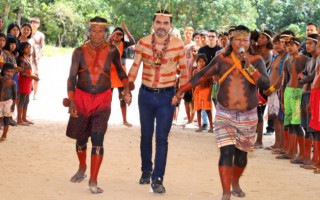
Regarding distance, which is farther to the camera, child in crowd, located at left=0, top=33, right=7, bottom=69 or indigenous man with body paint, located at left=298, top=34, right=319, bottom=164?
child in crowd, located at left=0, top=33, right=7, bottom=69

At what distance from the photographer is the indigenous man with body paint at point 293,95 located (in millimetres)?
8289

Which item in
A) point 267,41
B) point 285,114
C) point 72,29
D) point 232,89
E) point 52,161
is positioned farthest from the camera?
point 72,29

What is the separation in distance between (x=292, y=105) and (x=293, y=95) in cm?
17

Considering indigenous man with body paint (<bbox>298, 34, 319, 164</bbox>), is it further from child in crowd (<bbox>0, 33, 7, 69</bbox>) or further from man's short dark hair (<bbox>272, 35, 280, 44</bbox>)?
child in crowd (<bbox>0, 33, 7, 69</bbox>)

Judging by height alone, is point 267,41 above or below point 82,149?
above

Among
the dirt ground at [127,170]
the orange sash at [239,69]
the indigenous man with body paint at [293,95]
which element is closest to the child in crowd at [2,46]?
the dirt ground at [127,170]

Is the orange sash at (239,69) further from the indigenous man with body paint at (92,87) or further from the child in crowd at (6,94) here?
the child in crowd at (6,94)

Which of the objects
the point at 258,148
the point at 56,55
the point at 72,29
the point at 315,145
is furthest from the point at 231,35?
the point at 72,29

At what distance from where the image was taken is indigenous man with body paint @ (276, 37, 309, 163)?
27.2 ft

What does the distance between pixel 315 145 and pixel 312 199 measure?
2.04 meters

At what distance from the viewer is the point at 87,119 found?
6.20m

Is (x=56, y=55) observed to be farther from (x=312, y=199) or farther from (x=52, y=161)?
(x=312, y=199)

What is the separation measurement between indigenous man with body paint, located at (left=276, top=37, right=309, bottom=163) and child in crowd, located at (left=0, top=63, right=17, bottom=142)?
4959 millimetres

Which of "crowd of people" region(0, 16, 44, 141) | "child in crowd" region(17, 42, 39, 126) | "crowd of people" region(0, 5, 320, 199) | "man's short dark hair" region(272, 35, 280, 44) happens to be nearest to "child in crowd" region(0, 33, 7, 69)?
"crowd of people" region(0, 16, 44, 141)
